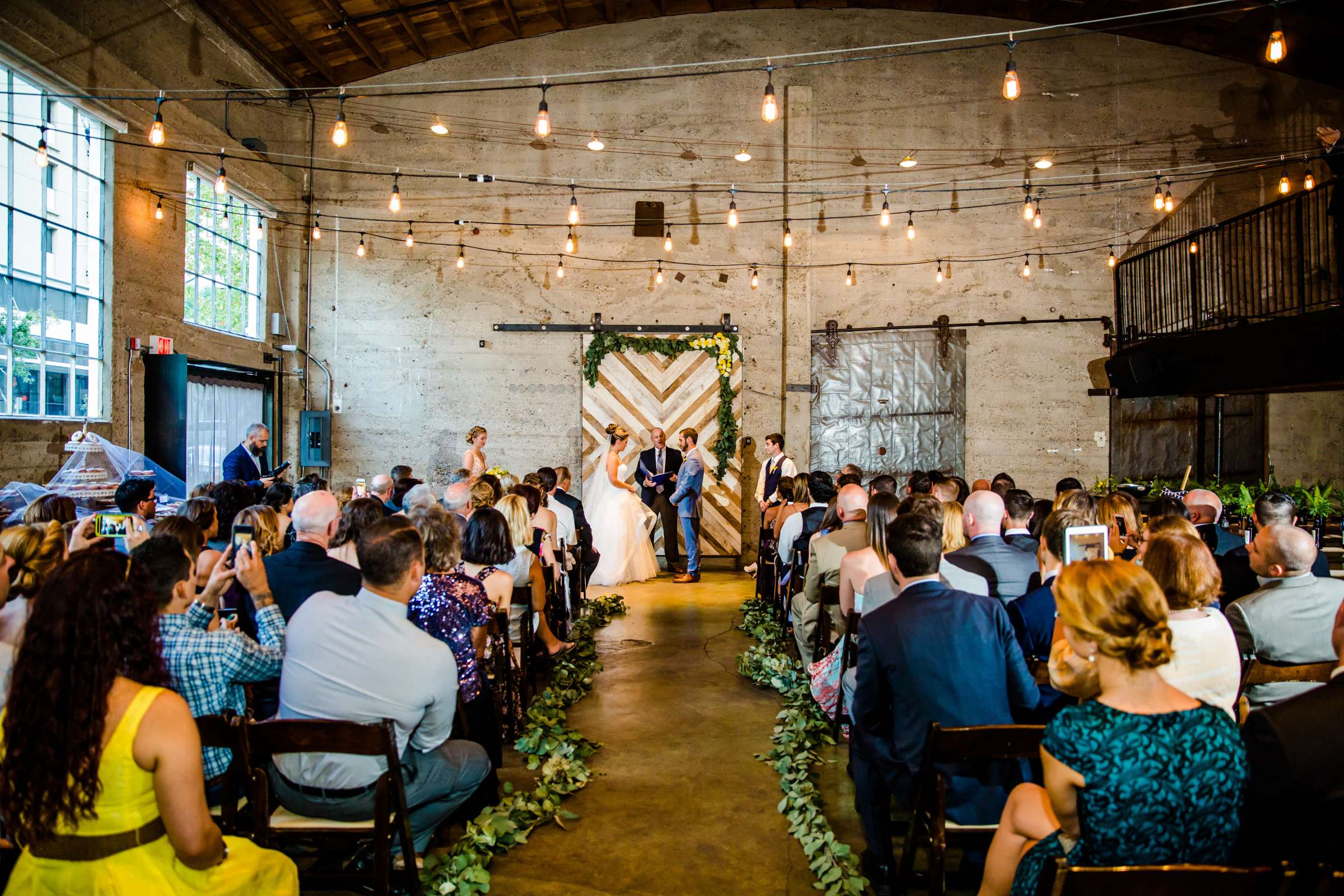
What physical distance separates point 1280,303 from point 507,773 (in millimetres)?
10735

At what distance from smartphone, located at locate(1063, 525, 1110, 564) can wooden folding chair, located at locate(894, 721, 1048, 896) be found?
97 centimetres

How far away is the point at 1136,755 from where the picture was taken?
5.82 ft

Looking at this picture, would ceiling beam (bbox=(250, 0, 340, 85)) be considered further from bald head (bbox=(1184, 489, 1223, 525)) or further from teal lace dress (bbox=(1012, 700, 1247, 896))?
teal lace dress (bbox=(1012, 700, 1247, 896))

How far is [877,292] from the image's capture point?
36.3 feet

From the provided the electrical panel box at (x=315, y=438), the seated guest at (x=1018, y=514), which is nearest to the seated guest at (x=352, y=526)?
the seated guest at (x=1018, y=514)

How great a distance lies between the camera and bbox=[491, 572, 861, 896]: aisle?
10.4 feet

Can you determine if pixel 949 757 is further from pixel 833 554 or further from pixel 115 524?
pixel 115 524

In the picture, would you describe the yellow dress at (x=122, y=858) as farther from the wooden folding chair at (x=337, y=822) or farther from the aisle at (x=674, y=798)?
the aisle at (x=674, y=798)

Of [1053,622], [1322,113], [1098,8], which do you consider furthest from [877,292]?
[1053,622]

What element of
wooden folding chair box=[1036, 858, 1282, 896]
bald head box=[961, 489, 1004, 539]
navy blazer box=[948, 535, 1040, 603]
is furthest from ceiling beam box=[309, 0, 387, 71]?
wooden folding chair box=[1036, 858, 1282, 896]

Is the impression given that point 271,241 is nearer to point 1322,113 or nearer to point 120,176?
point 120,176

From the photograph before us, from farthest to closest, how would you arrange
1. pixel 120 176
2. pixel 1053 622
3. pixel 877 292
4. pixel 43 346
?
pixel 877 292
pixel 120 176
pixel 43 346
pixel 1053 622

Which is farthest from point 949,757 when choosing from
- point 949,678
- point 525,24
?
point 525,24

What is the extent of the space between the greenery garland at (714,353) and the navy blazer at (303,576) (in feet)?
24.1
